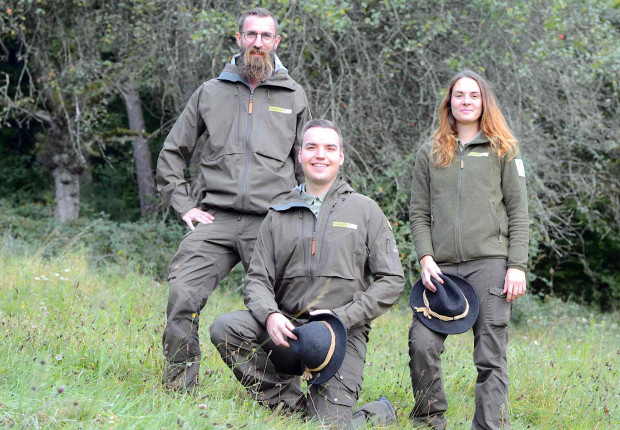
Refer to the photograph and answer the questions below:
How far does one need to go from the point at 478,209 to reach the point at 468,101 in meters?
0.61

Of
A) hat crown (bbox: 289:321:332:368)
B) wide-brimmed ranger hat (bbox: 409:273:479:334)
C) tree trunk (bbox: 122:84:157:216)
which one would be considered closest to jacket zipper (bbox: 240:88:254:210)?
hat crown (bbox: 289:321:332:368)

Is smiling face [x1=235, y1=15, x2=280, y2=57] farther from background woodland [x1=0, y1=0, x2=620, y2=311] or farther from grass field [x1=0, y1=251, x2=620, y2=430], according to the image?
background woodland [x1=0, y1=0, x2=620, y2=311]

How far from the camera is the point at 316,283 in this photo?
3830mm

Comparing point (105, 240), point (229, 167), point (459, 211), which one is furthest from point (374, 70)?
point (459, 211)

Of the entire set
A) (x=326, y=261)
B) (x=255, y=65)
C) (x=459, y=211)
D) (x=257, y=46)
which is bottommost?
(x=326, y=261)

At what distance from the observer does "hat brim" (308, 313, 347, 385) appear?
3654 millimetres

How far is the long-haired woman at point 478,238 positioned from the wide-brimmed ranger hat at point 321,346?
0.59 meters

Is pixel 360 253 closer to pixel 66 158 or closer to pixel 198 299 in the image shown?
pixel 198 299

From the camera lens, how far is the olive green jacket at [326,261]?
3.80 m

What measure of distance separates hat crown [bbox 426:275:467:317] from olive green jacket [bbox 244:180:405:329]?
266 millimetres

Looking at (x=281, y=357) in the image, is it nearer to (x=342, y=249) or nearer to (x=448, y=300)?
(x=342, y=249)

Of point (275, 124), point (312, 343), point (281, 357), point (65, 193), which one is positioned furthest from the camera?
point (65, 193)

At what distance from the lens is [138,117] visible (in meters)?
14.2

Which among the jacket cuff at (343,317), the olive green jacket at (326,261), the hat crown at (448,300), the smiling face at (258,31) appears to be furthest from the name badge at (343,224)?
the smiling face at (258,31)
